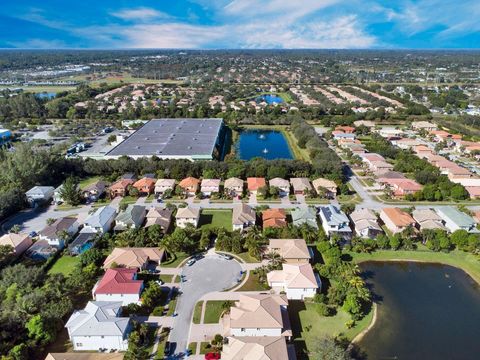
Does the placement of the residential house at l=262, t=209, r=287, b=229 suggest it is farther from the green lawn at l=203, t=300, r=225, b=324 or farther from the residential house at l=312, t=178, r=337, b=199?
the green lawn at l=203, t=300, r=225, b=324

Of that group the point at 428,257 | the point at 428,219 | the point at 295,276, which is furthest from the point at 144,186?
the point at 428,219

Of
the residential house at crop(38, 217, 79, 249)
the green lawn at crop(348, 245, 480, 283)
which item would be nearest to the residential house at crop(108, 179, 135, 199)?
the residential house at crop(38, 217, 79, 249)

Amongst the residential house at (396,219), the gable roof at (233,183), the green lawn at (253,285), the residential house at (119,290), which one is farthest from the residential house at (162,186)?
the residential house at (396,219)

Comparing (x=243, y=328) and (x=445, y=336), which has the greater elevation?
(x=243, y=328)

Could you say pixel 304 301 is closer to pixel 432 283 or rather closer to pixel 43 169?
pixel 432 283

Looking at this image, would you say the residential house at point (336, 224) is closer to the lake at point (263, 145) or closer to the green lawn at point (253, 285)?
the green lawn at point (253, 285)

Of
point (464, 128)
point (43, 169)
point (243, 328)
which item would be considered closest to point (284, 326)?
point (243, 328)

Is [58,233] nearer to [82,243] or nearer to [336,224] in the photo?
[82,243]
